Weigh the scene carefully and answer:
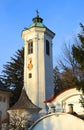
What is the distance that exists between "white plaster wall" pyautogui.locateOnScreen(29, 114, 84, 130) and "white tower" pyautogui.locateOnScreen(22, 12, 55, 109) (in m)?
17.6

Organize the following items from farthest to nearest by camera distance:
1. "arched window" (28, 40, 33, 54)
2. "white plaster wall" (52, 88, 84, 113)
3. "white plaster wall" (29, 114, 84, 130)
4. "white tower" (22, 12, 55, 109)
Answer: "arched window" (28, 40, 33, 54) < "white tower" (22, 12, 55, 109) < "white plaster wall" (52, 88, 84, 113) < "white plaster wall" (29, 114, 84, 130)

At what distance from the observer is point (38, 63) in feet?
141

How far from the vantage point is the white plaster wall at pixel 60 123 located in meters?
21.8

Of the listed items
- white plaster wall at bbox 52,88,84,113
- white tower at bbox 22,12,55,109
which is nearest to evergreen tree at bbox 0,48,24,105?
white tower at bbox 22,12,55,109

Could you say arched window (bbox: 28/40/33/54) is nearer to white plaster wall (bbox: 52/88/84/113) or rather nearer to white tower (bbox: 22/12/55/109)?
white tower (bbox: 22/12/55/109)

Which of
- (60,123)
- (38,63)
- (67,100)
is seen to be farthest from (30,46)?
(60,123)

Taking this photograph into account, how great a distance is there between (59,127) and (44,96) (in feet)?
62.3

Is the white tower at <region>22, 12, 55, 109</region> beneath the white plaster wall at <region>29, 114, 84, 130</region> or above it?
above

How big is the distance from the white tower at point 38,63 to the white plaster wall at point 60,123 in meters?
17.6

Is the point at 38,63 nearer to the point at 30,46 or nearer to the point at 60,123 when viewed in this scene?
the point at 30,46

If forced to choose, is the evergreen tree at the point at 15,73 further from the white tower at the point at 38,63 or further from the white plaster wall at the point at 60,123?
the white plaster wall at the point at 60,123

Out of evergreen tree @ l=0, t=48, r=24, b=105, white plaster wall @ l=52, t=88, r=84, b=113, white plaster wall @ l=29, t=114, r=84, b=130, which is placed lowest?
white plaster wall @ l=29, t=114, r=84, b=130

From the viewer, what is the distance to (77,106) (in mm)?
29062

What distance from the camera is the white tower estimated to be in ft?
137
